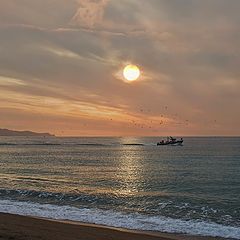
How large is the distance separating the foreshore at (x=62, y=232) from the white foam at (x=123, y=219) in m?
1.32

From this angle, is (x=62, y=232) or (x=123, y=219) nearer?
(x=62, y=232)

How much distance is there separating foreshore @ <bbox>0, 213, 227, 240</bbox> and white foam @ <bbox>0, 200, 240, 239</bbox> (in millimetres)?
1320

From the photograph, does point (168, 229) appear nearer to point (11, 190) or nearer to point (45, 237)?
point (45, 237)

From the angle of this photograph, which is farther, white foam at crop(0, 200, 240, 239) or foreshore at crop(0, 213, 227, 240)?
white foam at crop(0, 200, 240, 239)

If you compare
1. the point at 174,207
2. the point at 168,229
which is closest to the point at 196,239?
the point at 168,229

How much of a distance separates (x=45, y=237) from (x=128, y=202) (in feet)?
51.1

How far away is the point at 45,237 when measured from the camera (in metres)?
17.9

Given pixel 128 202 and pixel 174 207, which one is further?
pixel 128 202

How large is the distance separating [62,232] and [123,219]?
6.43 m

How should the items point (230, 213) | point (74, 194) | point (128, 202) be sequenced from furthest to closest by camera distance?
point (74, 194)
point (128, 202)
point (230, 213)

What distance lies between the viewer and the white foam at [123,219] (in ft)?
73.5

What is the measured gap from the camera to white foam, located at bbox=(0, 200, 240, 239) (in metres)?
22.4

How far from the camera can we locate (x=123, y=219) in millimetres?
25609

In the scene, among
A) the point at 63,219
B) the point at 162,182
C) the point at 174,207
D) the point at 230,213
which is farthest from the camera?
the point at 162,182
